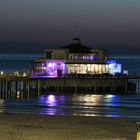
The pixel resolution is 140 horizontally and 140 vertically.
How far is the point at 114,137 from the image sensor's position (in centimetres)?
1586

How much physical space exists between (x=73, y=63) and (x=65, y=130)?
77.5 metres

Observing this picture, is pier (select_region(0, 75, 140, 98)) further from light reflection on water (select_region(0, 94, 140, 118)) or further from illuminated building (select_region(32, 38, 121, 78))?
light reflection on water (select_region(0, 94, 140, 118))

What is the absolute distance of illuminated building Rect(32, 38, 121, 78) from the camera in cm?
→ 9500

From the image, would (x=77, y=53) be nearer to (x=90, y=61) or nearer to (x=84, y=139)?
(x=90, y=61)

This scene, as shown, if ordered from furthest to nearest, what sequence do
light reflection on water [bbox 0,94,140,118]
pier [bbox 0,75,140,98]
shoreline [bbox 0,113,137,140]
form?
pier [bbox 0,75,140,98]
light reflection on water [bbox 0,94,140,118]
shoreline [bbox 0,113,137,140]

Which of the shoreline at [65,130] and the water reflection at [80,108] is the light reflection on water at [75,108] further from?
the shoreline at [65,130]

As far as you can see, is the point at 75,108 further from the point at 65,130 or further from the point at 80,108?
the point at 65,130

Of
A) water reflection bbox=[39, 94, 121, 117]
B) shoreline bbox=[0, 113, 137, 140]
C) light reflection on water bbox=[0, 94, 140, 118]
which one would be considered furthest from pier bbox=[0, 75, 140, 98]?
shoreline bbox=[0, 113, 137, 140]

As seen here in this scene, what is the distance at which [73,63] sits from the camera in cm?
9500

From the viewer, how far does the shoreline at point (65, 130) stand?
52.0 ft

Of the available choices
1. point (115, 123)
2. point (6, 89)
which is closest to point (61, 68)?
point (6, 89)

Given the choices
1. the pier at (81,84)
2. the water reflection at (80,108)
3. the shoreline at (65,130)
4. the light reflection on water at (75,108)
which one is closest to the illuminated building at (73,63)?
the pier at (81,84)

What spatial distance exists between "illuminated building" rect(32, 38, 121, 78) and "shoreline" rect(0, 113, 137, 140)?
72792 mm

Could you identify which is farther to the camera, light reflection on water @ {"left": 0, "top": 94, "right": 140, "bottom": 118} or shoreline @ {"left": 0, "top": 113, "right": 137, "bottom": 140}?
light reflection on water @ {"left": 0, "top": 94, "right": 140, "bottom": 118}
